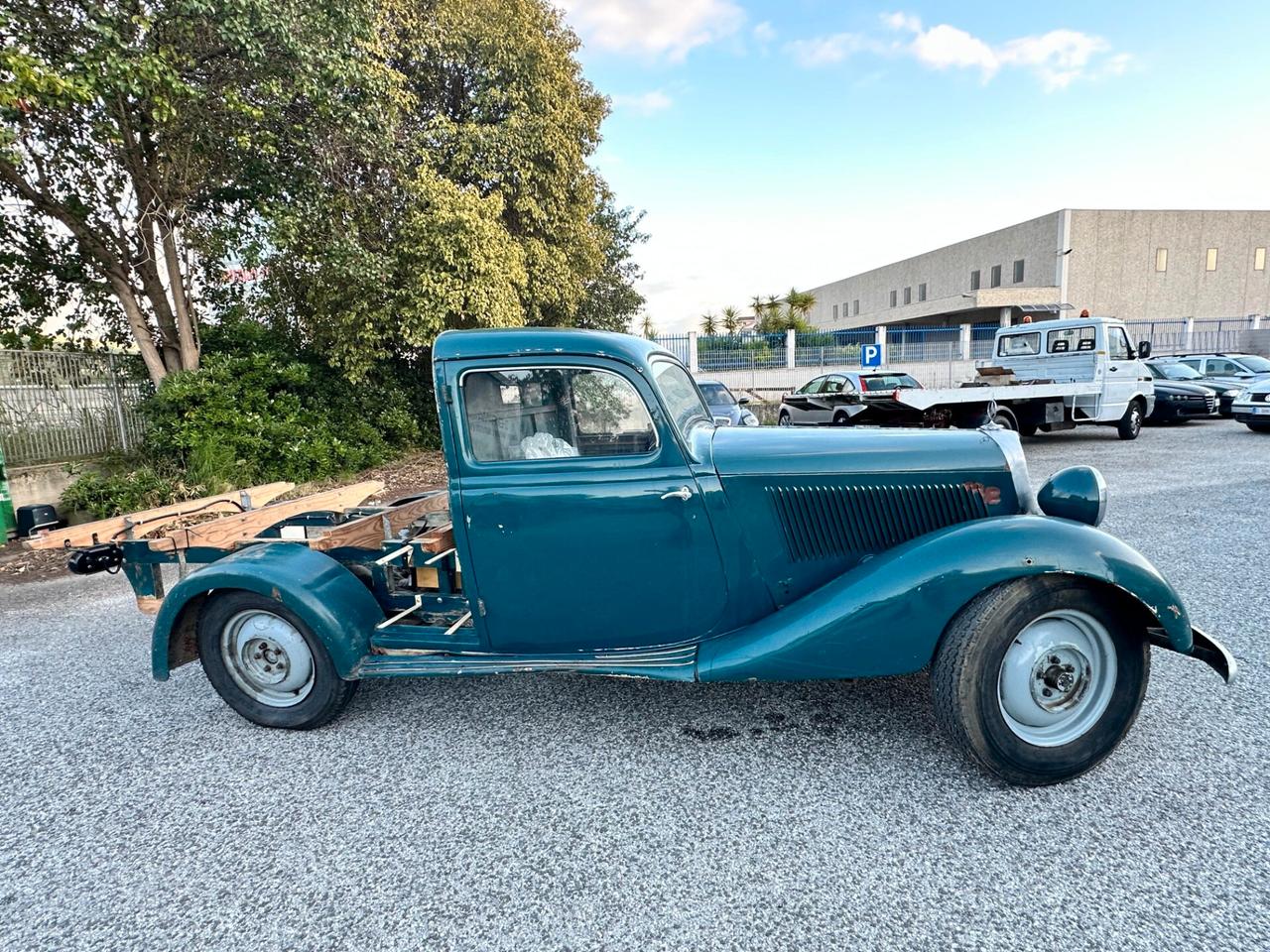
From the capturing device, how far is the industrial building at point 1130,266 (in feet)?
108

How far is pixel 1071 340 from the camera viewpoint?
38.9ft

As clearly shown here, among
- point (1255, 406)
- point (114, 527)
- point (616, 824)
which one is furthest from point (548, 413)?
point (1255, 406)

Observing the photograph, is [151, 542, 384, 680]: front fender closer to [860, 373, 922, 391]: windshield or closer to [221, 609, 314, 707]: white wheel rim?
[221, 609, 314, 707]: white wheel rim

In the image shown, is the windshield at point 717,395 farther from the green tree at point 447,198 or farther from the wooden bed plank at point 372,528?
the wooden bed plank at point 372,528

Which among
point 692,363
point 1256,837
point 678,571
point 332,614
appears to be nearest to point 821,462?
point 678,571

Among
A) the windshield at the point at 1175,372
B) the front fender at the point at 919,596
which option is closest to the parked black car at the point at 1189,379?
the windshield at the point at 1175,372

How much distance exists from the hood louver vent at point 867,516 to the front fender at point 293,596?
2002mm

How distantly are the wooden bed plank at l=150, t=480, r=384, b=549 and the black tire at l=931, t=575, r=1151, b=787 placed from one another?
354 centimetres

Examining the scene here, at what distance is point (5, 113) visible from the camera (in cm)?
726

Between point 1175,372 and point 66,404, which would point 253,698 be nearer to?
point 66,404

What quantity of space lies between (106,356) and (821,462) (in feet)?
36.5

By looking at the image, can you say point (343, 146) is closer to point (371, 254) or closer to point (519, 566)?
point (371, 254)

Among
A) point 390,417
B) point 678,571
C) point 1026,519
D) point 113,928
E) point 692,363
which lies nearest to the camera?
point 113,928

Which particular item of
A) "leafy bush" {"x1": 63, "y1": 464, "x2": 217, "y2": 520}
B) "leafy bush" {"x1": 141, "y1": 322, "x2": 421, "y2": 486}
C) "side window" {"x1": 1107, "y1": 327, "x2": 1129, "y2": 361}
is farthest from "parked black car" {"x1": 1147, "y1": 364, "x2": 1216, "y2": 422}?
"leafy bush" {"x1": 63, "y1": 464, "x2": 217, "y2": 520}
